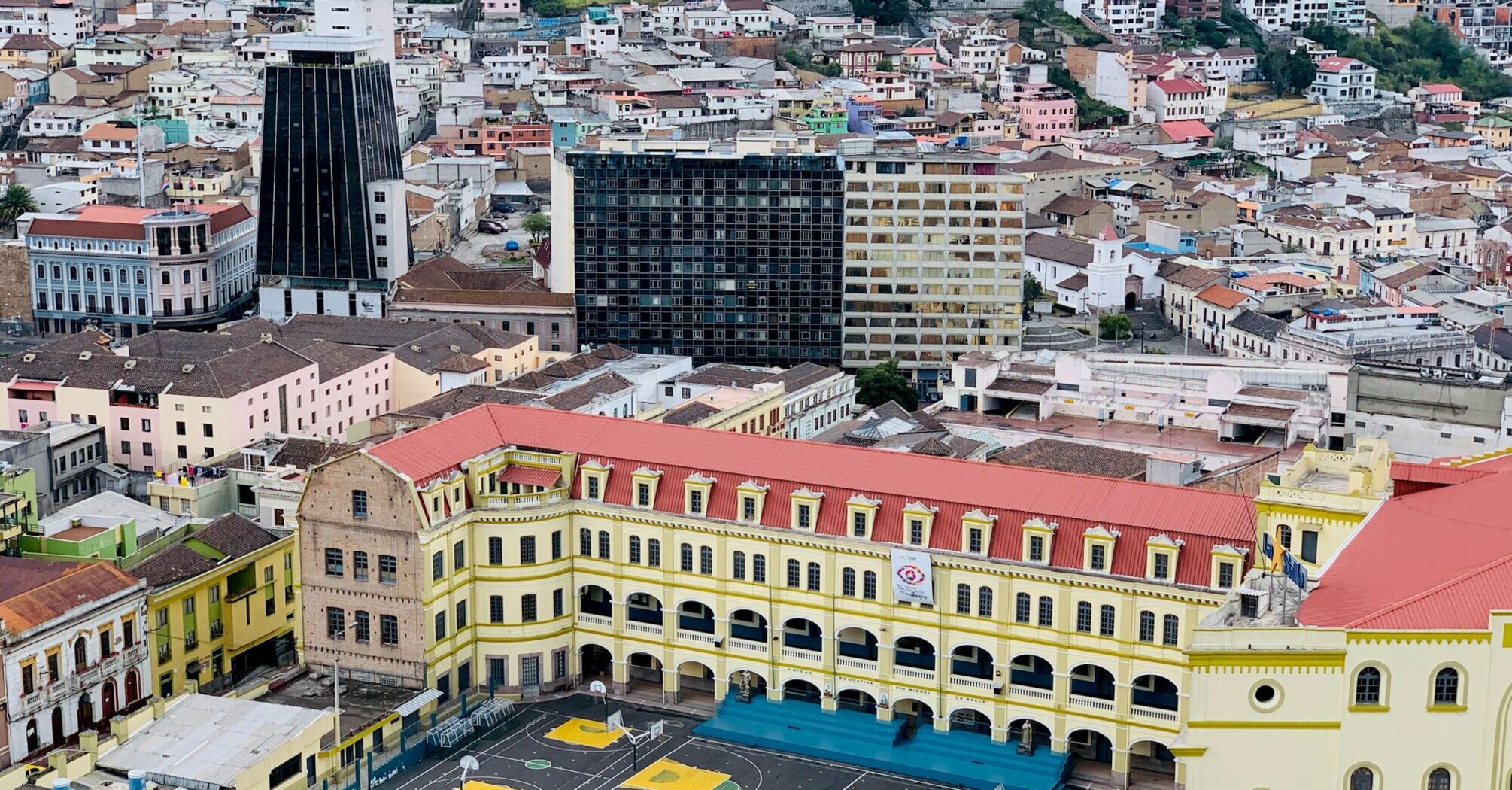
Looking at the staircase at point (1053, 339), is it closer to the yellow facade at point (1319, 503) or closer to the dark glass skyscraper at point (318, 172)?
the dark glass skyscraper at point (318, 172)

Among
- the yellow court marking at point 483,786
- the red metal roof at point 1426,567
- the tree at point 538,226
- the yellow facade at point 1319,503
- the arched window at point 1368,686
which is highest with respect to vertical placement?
the red metal roof at point 1426,567

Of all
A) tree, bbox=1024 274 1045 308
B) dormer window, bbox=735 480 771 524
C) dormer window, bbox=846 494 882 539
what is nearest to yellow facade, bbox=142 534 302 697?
dormer window, bbox=735 480 771 524

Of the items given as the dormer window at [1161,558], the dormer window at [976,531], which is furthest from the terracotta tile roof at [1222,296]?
the dormer window at [1161,558]

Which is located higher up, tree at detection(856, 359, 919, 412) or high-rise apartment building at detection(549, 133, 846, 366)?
high-rise apartment building at detection(549, 133, 846, 366)

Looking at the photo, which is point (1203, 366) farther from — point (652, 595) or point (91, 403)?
point (91, 403)

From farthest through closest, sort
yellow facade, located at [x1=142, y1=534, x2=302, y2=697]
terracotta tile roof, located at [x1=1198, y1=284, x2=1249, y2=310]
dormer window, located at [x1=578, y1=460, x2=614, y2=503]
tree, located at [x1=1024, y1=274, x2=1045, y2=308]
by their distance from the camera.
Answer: tree, located at [x1=1024, y1=274, x2=1045, y2=308] → terracotta tile roof, located at [x1=1198, y1=284, x2=1249, y2=310] → dormer window, located at [x1=578, y1=460, x2=614, y2=503] → yellow facade, located at [x1=142, y1=534, x2=302, y2=697]

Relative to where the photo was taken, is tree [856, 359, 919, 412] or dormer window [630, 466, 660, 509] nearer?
dormer window [630, 466, 660, 509]

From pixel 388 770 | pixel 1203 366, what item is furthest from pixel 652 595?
pixel 1203 366

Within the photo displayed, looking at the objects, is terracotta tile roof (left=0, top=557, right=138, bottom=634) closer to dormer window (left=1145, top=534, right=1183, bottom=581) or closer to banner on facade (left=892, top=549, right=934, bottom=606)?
banner on facade (left=892, top=549, right=934, bottom=606)
